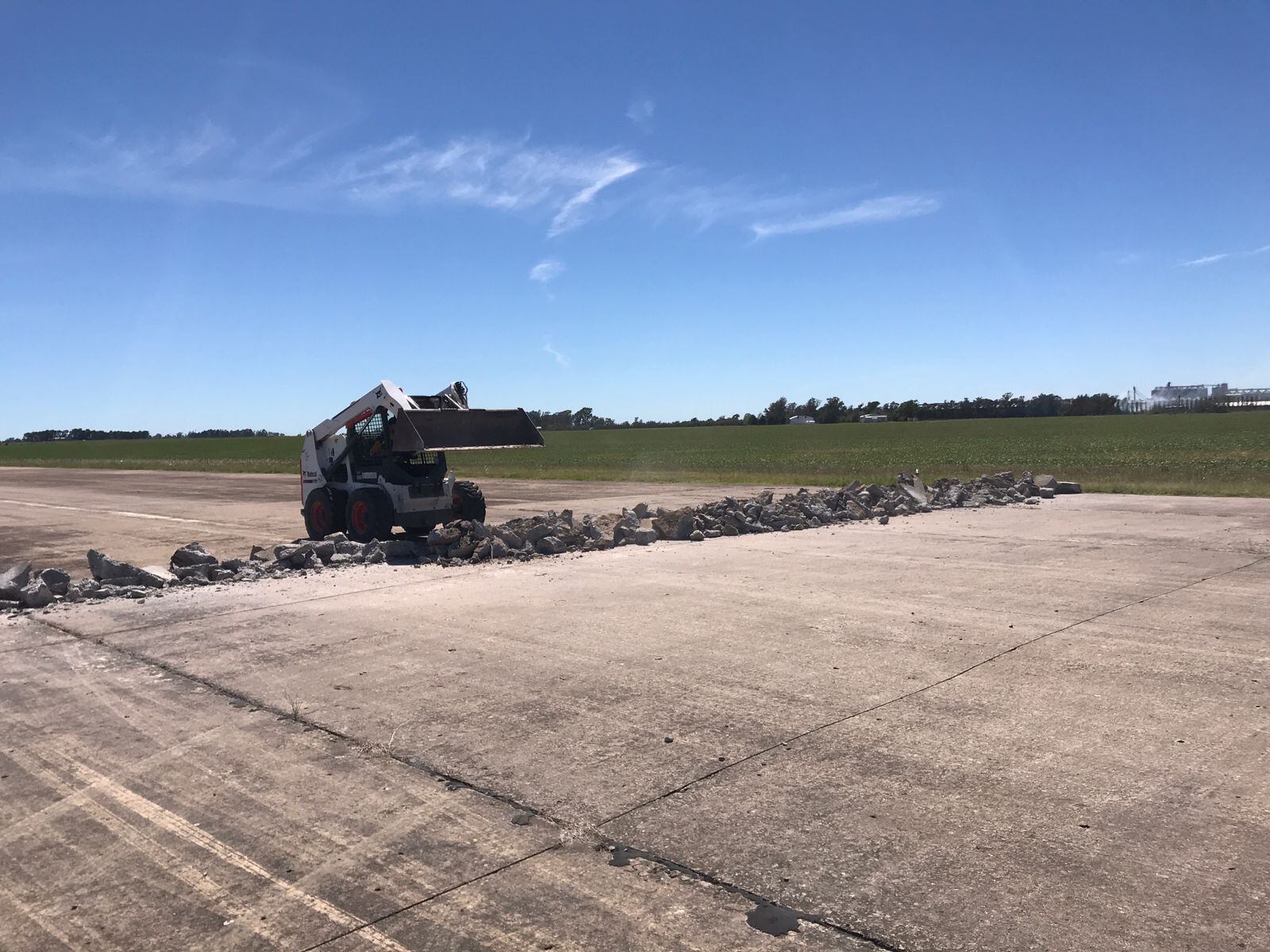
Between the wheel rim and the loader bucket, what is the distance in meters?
1.16

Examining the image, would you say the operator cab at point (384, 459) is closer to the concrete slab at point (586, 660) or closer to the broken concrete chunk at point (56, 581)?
the concrete slab at point (586, 660)

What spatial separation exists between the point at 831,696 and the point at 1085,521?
11.5 metres

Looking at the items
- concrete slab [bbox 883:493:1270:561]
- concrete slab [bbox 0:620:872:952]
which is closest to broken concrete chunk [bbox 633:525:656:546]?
concrete slab [bbox 883:493:1270:561]

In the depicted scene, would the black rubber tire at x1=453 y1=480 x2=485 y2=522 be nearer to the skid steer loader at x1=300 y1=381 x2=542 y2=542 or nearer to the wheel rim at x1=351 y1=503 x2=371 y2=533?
the skid steer loader at x1=300 y1=381 x2=542 y2=542

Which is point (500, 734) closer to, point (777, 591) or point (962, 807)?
point (962, 807)

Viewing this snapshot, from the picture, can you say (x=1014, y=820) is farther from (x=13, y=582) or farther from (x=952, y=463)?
(x=952, y=463)

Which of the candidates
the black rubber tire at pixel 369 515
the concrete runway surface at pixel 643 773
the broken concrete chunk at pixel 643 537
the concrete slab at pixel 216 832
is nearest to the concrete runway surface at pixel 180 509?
the black rubber tire at pixel 369 515

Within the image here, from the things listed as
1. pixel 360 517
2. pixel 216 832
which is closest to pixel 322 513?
pixel 360 517

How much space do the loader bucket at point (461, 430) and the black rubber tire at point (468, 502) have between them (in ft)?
3.47

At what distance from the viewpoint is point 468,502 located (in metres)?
15.2

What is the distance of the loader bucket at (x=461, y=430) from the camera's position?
539 inches

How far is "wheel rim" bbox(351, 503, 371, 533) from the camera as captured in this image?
1461 cm

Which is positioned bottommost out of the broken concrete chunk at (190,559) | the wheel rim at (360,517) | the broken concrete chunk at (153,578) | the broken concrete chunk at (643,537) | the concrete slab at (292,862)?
the concrete slab at (292,862)

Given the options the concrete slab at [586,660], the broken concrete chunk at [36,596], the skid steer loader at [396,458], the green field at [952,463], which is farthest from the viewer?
the green field at [952,463]
